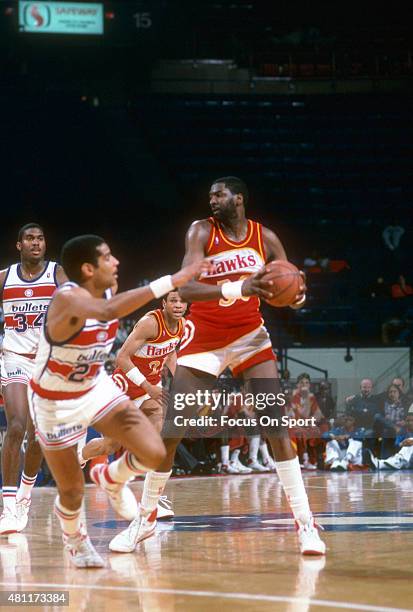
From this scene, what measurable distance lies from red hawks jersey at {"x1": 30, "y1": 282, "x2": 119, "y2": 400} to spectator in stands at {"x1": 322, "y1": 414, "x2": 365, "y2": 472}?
8843 millimetres

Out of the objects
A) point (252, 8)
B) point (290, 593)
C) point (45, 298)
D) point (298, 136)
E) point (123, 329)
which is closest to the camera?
point (290, 593)

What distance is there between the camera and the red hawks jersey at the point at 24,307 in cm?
676

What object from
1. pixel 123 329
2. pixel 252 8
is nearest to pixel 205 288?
pixel 123 329

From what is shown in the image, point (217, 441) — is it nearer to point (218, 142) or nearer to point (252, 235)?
point (252, 235)

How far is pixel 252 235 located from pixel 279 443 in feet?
4.25

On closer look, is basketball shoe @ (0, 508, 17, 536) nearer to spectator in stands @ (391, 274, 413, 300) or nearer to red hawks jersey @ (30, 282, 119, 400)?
red hawks jersey @ (30, 282, 119, 400)

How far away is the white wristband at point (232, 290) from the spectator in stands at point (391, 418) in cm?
839

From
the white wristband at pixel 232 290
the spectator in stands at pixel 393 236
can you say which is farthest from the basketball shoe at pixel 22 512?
the spectator in stands at pixel 393 236

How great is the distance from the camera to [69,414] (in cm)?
480

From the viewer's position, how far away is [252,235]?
5.76m

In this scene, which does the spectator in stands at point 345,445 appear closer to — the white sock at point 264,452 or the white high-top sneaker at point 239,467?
the white sock at point 264,452

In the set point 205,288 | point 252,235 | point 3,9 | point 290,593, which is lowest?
point 290,593

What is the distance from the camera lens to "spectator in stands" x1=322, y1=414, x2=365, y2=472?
13195mm

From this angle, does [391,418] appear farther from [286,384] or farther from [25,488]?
[25,488]
